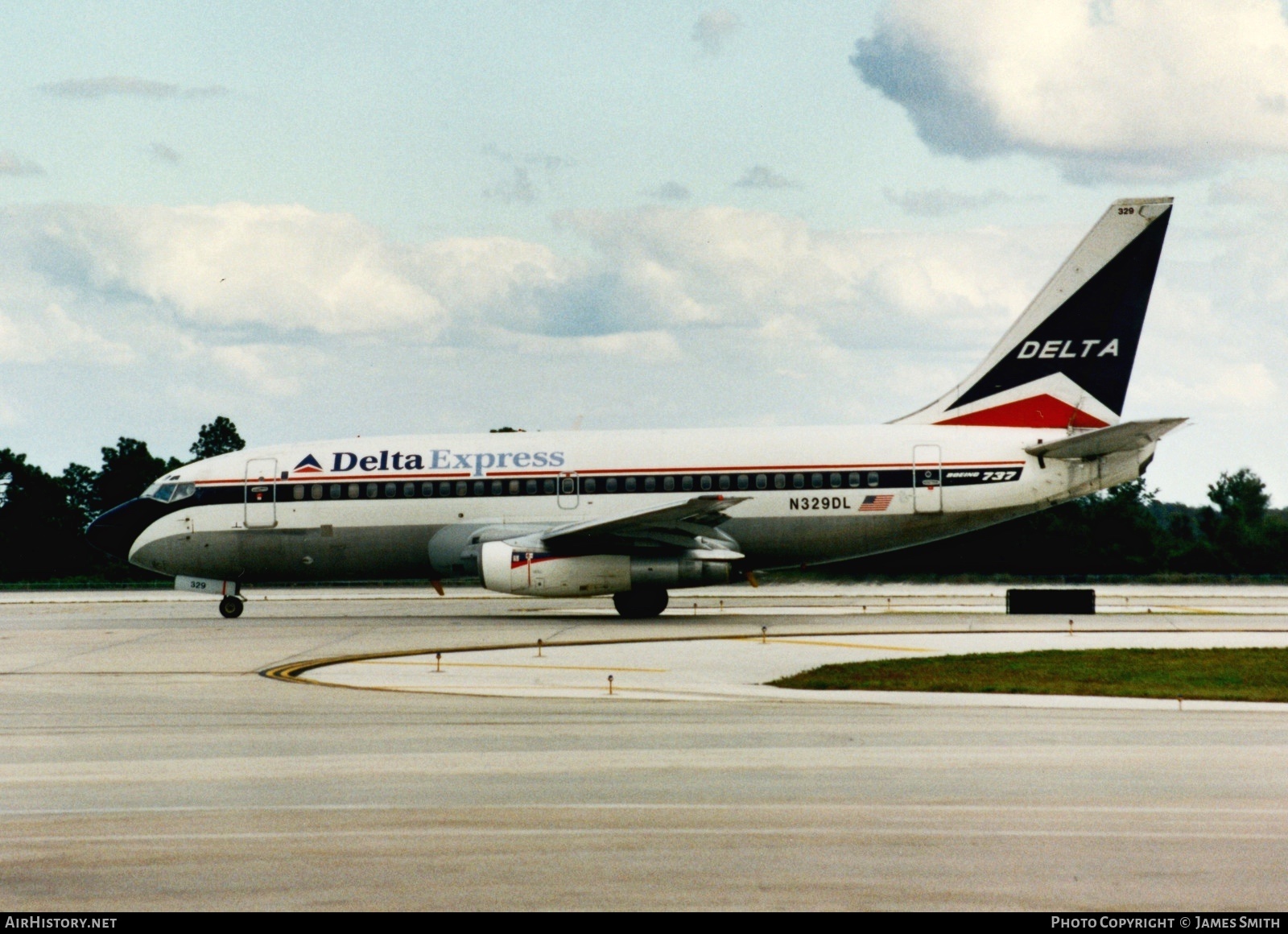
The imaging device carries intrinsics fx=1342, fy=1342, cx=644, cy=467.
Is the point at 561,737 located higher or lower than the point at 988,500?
lower

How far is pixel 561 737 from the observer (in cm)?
1334

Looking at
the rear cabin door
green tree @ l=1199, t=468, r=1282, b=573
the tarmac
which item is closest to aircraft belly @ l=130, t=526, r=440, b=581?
the rear cabin door

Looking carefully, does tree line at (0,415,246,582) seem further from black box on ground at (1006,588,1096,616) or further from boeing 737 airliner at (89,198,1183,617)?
black box on ground at (1006,588,1096,616)

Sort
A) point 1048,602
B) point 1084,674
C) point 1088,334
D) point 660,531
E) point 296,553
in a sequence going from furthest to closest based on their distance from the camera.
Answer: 1. point 296,553
2. point 1088,334
3. point 1048,602
4. point 660,531
5. point 1084,674

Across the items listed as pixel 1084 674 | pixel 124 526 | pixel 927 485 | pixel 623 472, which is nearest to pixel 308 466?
pixel 124 526

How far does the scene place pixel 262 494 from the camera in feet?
109

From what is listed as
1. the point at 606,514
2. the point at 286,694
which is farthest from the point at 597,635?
the point at 286,694

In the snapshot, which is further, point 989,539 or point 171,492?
point 989,539

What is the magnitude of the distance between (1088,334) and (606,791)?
2509 centimetres

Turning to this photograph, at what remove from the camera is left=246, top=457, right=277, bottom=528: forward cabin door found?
33031 millimetres

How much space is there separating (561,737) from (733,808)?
3826 millimetres

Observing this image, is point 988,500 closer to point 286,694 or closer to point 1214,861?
point 286,694

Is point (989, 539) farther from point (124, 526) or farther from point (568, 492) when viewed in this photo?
point (124, 526)

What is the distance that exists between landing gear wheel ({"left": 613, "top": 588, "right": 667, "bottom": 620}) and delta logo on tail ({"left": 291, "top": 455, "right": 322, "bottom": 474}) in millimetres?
8136
